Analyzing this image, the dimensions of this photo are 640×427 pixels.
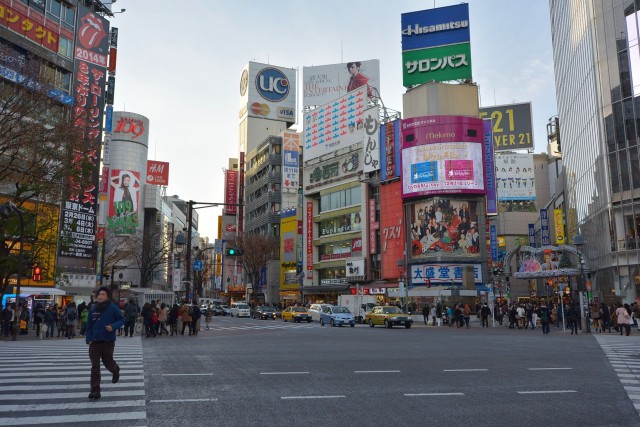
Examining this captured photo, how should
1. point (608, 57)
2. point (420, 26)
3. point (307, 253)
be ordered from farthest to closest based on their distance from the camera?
1. point (307, 253)
2. point (420, 26)
3. point (608, 57)

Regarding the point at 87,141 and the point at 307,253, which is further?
the point at 307,253

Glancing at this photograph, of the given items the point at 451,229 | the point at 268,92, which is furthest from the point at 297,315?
the point at 268,92

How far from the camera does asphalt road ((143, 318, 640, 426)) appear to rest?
24.0 ft

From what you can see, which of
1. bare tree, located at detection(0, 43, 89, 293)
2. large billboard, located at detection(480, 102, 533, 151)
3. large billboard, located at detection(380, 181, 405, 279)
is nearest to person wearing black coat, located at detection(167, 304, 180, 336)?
bare tree, located at detection(0, 43, 89, 293)

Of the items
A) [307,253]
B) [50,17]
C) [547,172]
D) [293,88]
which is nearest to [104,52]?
[50,17]

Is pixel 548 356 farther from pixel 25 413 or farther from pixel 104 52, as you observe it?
pixel 104 52

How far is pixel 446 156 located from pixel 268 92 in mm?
71571

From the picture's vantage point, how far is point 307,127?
3169 inches

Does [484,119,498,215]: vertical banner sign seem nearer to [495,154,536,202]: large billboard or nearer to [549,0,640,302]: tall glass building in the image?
[549,0,640,302]: tall glass building

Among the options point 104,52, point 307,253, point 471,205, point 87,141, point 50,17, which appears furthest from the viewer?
point 307,253

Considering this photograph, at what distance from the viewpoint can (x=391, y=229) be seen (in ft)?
211

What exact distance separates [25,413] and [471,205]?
5620 cm

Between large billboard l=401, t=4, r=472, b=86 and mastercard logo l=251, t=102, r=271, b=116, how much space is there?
5877cm

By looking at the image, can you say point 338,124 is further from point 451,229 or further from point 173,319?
point 173,319
